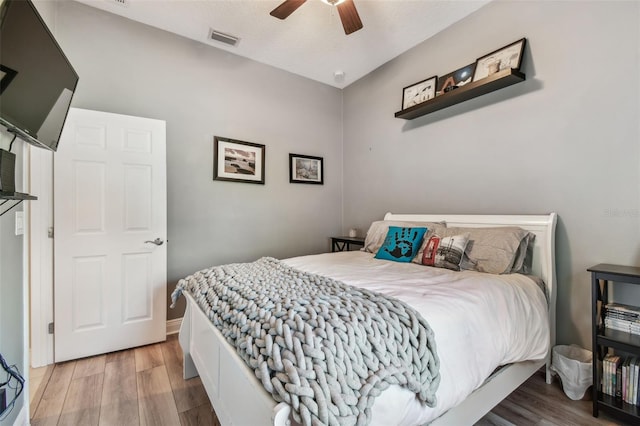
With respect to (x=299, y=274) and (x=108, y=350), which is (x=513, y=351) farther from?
(x=108, y=350)

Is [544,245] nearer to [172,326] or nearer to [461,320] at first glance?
[461,320]

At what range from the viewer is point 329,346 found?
0.87 meters

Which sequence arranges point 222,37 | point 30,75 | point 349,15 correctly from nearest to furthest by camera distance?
point 30,75 < point 349,15 < point 222,37

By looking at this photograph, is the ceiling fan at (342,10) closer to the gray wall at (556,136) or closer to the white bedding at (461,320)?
the gray wall at (556,136)

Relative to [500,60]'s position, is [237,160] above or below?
below

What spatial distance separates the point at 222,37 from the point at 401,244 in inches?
106

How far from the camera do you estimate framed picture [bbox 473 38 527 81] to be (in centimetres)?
217

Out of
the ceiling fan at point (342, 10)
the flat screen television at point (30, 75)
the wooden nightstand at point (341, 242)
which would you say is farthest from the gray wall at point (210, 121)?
the ceiling fan at point (342, 10)

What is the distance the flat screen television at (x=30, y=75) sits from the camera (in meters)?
1.01

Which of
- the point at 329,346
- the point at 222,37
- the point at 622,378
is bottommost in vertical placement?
the point at 622,378

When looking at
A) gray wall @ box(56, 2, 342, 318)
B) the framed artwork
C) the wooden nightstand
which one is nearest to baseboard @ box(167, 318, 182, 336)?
gray wall @ box(56, 2, 342, 318)

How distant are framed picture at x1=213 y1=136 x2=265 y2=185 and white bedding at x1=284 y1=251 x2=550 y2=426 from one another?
5.16 feet

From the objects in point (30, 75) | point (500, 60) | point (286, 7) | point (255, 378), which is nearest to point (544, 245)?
point (500, 60)

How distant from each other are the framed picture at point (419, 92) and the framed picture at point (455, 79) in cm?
6
